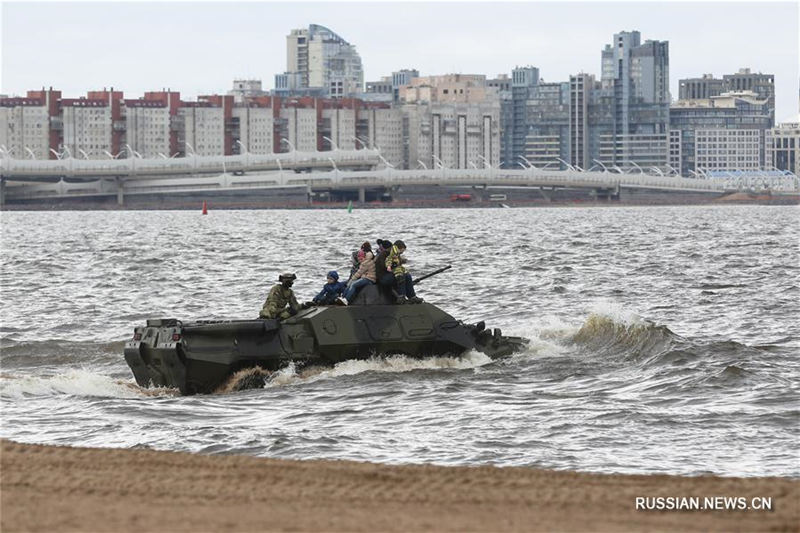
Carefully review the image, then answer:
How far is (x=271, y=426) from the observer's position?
18734mm

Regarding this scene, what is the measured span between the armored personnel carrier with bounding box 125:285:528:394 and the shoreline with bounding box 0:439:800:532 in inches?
295

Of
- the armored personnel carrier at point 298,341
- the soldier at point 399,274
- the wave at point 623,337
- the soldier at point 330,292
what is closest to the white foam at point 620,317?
the wave at point 623,337

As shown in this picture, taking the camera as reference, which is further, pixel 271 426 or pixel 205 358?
pixel 205 358

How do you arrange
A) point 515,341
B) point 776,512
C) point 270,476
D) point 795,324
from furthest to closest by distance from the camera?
point 795,324, point 515,341, point 270,476, point 776,512

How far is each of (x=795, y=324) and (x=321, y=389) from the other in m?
14.0

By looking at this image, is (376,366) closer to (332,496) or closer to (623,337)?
(623,337)

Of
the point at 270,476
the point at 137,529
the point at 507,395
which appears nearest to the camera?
the point at 137,529

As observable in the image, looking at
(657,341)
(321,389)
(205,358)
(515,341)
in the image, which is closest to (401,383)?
(321,389)

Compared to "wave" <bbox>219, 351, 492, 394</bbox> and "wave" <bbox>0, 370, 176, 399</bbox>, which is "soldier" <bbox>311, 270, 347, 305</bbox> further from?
"wave" <bbox>0, 370, 176, 399</bbox>

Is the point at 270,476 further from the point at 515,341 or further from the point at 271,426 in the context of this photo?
the point at 515,341

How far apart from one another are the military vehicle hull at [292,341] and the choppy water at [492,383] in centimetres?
24

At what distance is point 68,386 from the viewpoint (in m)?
22.6

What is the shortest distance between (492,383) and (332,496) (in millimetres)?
10677

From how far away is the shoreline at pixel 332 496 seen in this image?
441 inches
